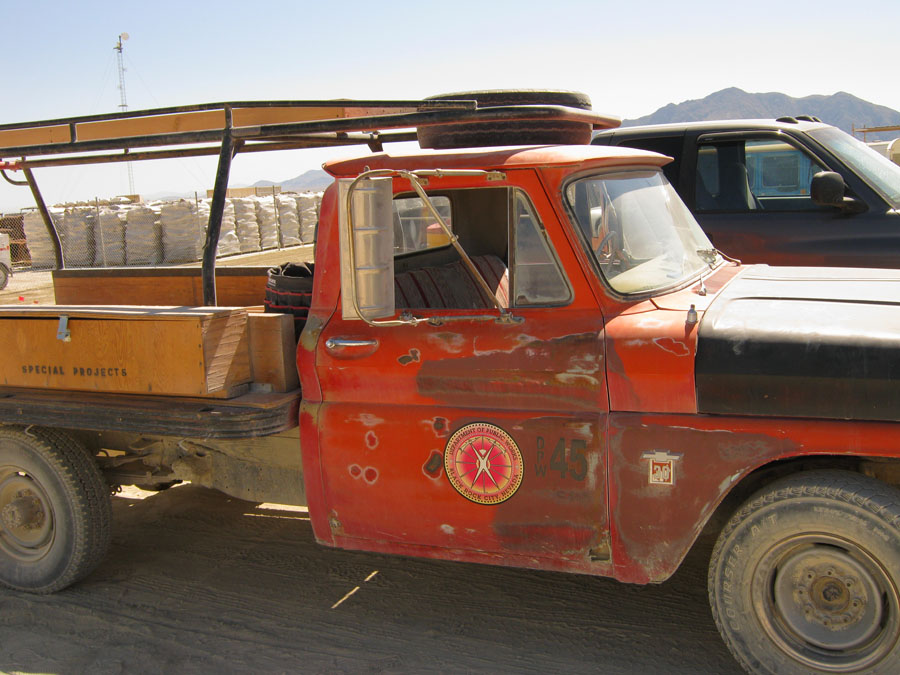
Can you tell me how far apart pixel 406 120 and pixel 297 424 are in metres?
1.42

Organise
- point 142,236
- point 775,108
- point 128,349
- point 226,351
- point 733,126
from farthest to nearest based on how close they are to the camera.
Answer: point 775,108, point 142,236, point 733,126, point 128,349, point 226,351

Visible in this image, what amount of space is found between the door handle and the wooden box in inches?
21.4

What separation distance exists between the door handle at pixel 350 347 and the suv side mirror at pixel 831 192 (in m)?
3.47

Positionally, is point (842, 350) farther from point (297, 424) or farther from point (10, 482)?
point (10, 482)

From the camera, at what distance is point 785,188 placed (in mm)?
Result: 6000

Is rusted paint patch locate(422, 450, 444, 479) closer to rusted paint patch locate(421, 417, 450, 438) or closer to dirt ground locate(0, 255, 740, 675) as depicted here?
rusted paint patch locate(421, 417, 450, 438)

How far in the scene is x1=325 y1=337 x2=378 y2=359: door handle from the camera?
3.46 m

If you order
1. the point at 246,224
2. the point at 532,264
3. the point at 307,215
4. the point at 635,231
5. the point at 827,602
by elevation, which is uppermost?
the point at 307,215

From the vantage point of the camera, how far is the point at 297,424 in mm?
3732

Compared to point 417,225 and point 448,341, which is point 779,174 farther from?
point 448,341

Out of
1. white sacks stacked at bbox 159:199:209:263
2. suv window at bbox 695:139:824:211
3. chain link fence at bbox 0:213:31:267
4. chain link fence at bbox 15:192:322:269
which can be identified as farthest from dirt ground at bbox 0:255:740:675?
chain link fence at bbox 0:213:31:267

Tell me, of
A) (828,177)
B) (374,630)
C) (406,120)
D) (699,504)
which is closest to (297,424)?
(374,630)

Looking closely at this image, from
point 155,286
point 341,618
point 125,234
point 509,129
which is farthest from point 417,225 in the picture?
point 125,234

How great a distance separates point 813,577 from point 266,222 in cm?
2274
